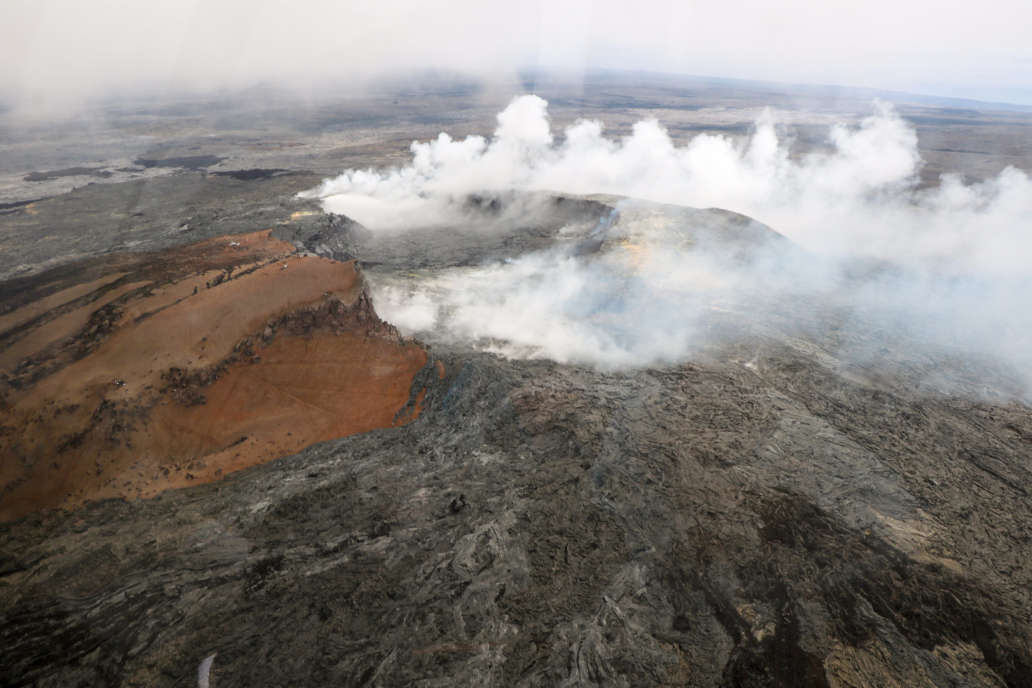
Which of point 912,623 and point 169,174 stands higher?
point 169,174

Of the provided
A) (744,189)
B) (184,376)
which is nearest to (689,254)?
(184,376)

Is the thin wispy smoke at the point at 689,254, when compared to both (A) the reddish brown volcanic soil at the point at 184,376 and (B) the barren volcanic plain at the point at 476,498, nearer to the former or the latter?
(B) the barren volcanic plain at the point at 476,498

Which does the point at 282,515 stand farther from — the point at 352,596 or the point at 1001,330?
the point at 1001,330

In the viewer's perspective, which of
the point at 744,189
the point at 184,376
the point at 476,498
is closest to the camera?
the point at 476,498

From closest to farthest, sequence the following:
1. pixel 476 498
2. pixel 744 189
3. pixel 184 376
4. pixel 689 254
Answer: pixel 476 498, pixel 184 376, pixel 689 254, pixel 744 189

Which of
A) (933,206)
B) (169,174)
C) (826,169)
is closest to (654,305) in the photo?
(933,206)

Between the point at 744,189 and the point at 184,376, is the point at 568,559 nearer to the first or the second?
the point at 184,376

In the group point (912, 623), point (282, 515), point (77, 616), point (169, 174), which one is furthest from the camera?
point (169, 174)
